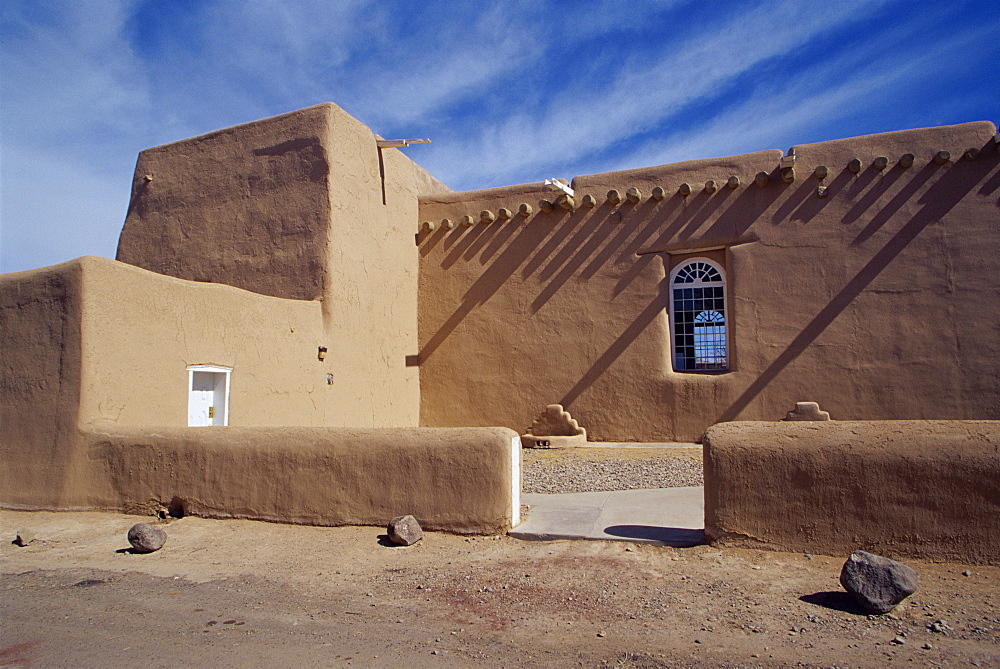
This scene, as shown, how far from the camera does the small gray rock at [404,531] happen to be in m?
6.09

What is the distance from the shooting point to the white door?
9594mm

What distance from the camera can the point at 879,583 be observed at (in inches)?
168

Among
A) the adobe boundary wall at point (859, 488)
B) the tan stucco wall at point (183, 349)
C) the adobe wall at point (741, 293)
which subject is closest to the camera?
Result: the adobe boundary wall at point (859, 488)

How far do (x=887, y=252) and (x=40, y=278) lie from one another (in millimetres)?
12493

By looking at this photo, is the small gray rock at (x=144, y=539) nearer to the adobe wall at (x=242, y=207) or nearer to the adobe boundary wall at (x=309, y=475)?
the adobe boundary wall at (x=309, y=475)

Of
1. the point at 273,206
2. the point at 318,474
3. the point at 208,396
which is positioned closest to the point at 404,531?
the point at 318,474

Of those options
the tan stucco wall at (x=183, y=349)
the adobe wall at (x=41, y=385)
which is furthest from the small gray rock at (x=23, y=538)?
the tan stucco wall at (x=183, y=349)

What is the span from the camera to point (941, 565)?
4953mm

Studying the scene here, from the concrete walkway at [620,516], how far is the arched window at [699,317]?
18.5 ft

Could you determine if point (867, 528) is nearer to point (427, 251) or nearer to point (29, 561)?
point (29, 561)

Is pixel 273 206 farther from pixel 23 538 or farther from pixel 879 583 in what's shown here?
pixel 879 583

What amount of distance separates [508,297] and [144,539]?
9.08 meters

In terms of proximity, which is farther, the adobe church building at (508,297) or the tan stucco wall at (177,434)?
the adobe church building at (508,297)

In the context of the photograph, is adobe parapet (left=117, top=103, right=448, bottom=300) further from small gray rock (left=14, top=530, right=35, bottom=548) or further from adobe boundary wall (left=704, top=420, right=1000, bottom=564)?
adobe boundary wall (left=704, top=420, right=1000, bottom=564)
